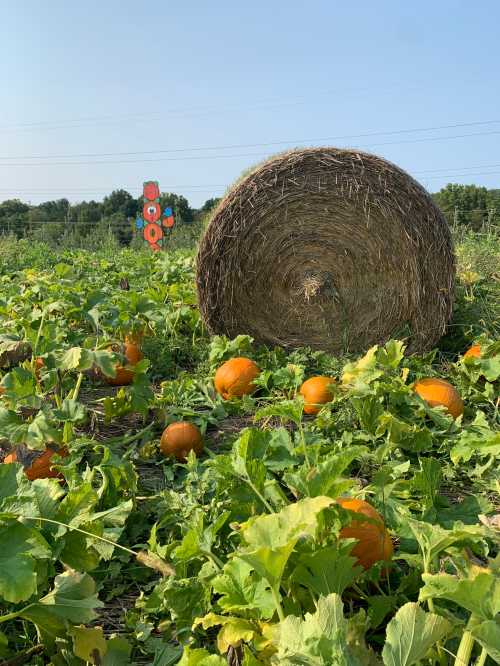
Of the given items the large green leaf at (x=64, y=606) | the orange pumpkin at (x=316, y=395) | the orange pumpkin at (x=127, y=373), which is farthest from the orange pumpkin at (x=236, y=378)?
the large green leaf at (x=64, y=606)

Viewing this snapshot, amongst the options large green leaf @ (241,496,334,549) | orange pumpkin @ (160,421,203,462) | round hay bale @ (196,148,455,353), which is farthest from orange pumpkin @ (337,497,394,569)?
round hay bale @ (196,148,455,353)

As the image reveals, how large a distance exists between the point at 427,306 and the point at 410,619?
3588mm

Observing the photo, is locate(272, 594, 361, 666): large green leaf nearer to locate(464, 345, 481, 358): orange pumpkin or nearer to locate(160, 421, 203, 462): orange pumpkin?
locate(160, 421, 203, 462): orange pumpkin

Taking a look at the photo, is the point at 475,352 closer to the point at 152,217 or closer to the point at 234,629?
the point at 234,629

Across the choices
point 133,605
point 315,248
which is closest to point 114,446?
point 133,605

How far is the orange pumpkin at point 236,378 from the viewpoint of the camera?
11.4ft

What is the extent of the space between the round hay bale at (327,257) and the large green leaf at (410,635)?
3.52m

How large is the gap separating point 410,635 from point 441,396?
6.89 feet

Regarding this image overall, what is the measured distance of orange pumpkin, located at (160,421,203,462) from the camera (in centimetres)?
270

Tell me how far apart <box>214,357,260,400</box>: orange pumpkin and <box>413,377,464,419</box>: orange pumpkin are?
94 centimetres

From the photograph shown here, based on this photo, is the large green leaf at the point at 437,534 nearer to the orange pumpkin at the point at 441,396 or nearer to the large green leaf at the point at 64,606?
the large green leaf at the point at 64,606

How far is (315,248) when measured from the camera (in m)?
4.64

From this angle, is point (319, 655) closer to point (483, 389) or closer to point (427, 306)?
point (483, 389)

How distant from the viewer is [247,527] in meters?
Answer: 1.40
